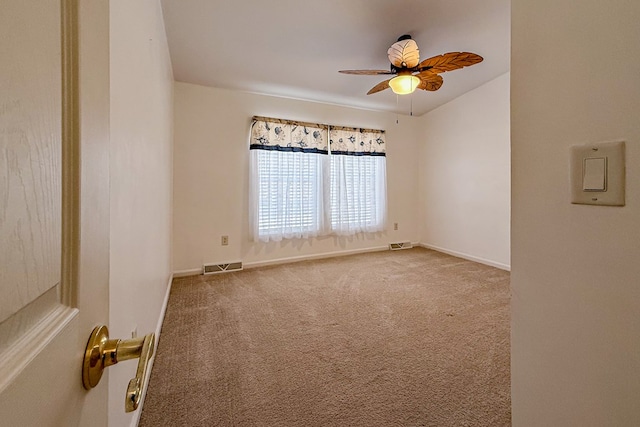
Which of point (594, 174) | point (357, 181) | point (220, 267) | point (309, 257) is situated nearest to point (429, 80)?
point (357, 181)

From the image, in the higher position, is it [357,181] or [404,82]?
[404,82]

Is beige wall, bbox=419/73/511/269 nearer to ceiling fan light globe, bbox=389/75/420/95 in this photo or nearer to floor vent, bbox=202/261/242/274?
ceiling fan light globe, bbox=389/75/420/95

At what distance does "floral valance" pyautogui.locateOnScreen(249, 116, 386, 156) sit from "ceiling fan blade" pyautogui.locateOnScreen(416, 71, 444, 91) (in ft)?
4.72

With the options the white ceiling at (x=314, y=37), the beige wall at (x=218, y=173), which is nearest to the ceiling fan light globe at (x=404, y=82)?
the white ceiling at (x=314, y=37)

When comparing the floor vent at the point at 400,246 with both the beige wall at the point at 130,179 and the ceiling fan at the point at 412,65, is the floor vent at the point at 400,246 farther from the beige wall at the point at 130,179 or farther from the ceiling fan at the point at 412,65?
the beige wall at the point at 130,179

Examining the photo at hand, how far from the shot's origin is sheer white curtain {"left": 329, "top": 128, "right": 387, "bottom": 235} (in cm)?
380

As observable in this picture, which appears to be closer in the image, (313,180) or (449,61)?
(449,61)

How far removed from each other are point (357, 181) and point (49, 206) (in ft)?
12.6

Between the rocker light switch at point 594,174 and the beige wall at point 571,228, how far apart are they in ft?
0.10

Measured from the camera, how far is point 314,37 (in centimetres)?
233

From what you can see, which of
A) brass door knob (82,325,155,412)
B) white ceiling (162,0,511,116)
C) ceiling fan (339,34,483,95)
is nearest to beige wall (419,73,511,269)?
white ceiling (162,0,511,116)

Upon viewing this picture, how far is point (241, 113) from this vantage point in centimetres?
331

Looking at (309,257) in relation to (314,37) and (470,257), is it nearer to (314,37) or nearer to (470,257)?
(470,257)

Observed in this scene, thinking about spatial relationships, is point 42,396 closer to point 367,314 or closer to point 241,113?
point 367,314
